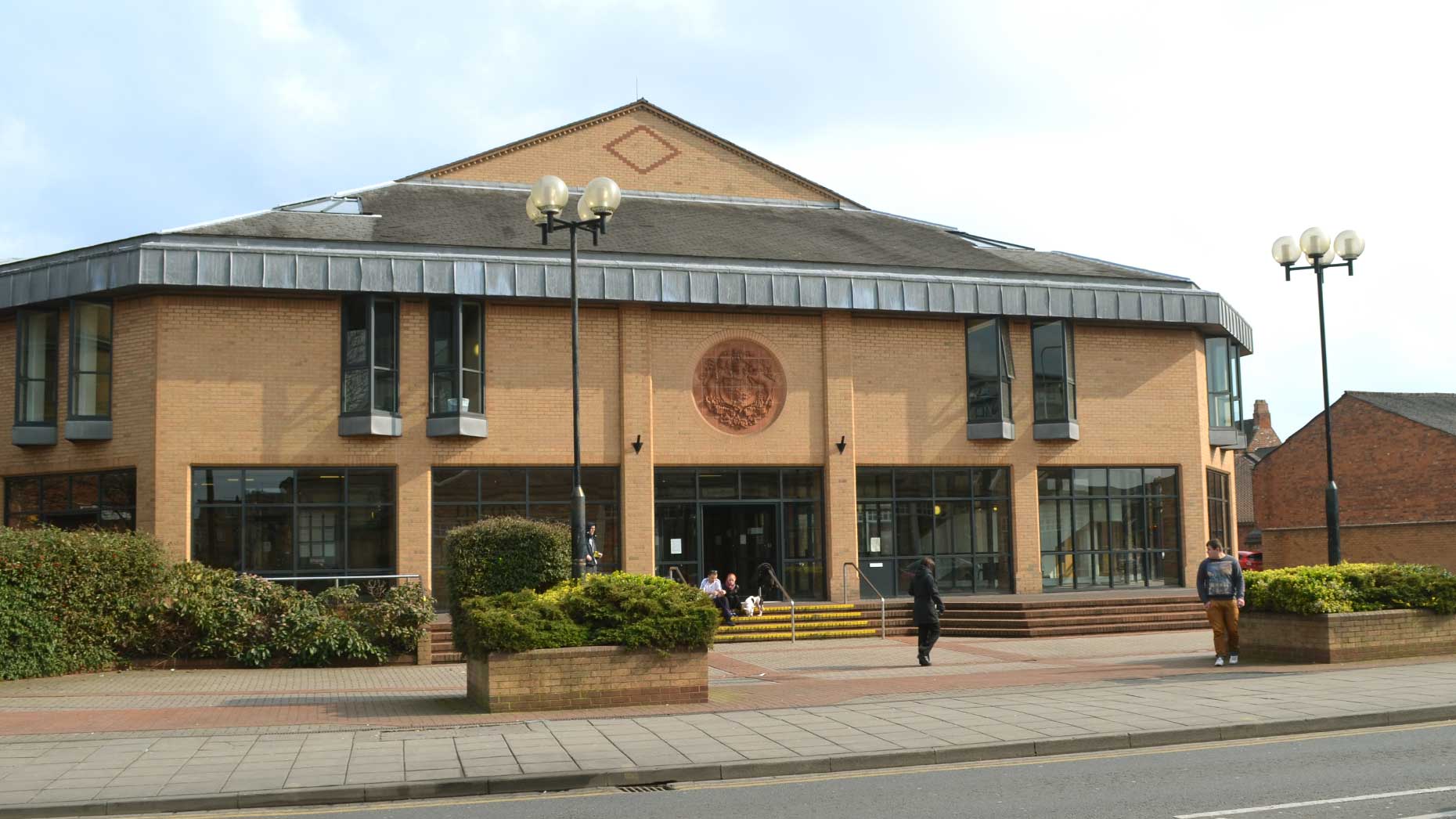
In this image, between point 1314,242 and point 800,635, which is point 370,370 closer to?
point 800,635

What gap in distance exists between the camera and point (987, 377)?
2753 centimetres

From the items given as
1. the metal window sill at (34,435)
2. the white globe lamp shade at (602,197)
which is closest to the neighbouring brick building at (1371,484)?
the white globe lamp shade at (602,197)

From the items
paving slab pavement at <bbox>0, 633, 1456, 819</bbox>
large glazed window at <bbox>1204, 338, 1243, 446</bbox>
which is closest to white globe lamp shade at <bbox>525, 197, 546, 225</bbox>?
paving slab pavement at <bbox>0, 633, 1456, 819</bbox>

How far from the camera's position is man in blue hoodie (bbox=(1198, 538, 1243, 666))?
17234 mm

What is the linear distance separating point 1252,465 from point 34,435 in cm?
5629

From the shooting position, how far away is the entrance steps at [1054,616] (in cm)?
2414

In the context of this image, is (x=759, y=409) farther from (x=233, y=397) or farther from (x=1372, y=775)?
(x=1372, y=775)

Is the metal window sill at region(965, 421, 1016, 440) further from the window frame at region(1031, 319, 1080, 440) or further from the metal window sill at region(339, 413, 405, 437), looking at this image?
the metal window sill at region(339, 413, 405, 437)

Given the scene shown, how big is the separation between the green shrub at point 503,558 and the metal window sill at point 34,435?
11.2m

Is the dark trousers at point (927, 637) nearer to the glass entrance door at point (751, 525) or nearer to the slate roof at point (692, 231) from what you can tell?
the glass entrance door at point (751, 525)

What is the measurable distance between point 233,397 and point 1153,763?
731 inches

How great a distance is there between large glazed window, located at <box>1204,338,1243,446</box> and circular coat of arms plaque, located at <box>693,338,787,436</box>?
1091 centimetres

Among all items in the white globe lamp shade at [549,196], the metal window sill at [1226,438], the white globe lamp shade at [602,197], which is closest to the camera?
the white globe lamp shade at [602,197]

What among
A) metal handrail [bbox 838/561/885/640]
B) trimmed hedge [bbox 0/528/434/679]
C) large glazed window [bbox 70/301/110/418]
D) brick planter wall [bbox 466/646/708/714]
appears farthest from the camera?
metal handrail [bbox 838/561/885/640]
